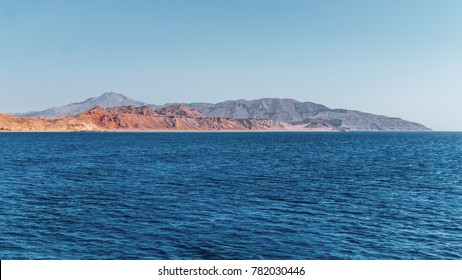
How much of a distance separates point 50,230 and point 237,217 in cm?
1432

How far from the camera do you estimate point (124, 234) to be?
27969 millimetres

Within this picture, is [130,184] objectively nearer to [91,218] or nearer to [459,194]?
[91,218]

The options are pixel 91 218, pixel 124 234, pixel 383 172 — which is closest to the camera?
pixel 124 234

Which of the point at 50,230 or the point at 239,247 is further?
the point at 50,230

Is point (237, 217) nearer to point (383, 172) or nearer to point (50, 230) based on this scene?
point (50, 230)

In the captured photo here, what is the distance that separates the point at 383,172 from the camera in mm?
67500

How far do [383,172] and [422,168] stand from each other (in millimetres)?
11492
